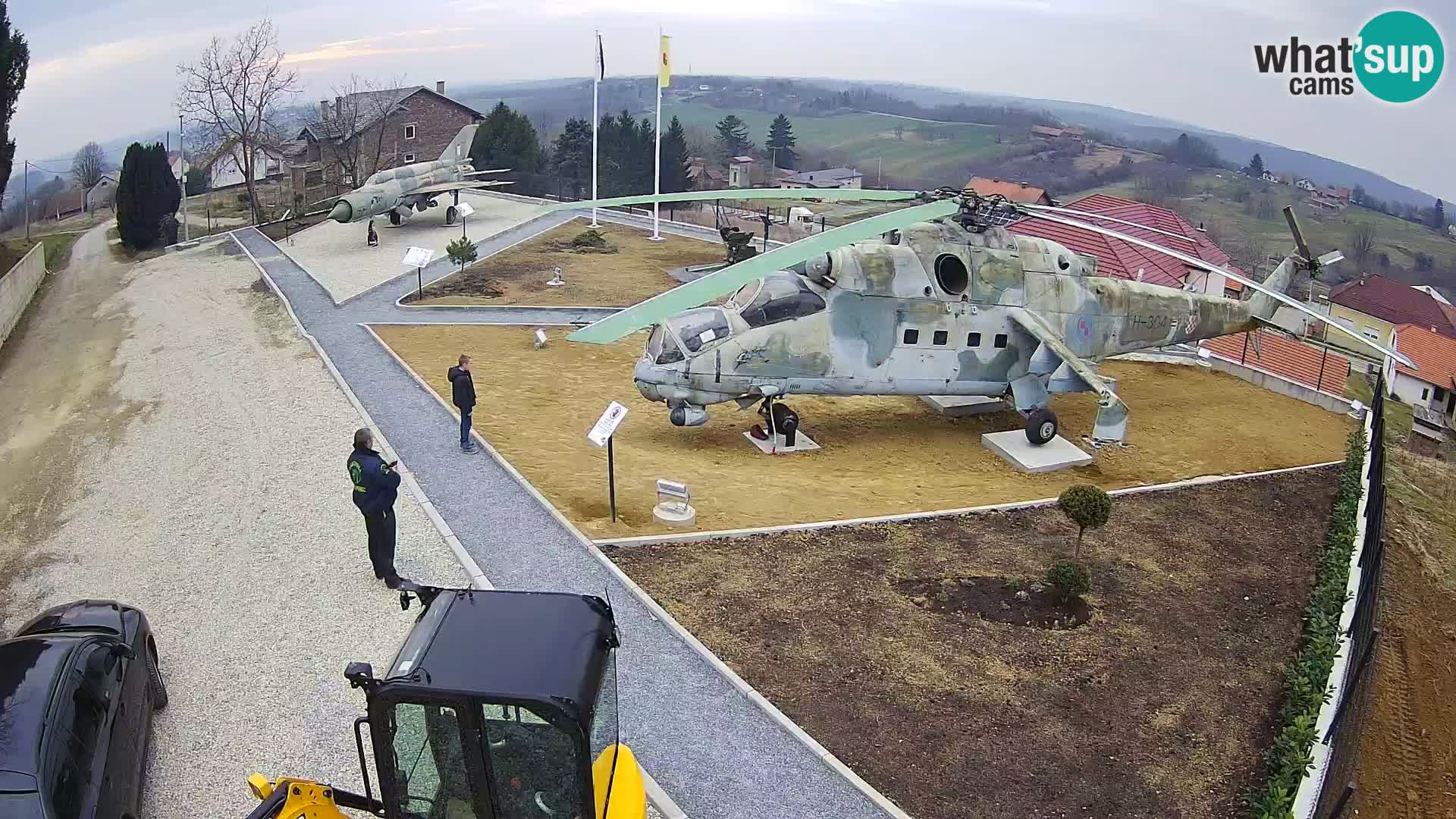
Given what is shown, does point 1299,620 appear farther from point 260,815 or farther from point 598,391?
point 598,391

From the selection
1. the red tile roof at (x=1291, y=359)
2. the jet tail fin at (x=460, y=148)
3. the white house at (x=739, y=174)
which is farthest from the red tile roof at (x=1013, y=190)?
the jet tail fin at (x=460, y=148)

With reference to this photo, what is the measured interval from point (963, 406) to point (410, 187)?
2589 cm

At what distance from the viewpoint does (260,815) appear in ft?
18.4

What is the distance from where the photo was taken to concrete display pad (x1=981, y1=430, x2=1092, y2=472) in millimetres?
16766

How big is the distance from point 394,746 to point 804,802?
3783 mm

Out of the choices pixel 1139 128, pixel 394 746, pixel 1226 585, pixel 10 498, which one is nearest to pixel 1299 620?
pixel 1226 585

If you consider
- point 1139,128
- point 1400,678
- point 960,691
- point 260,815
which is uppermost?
point 1139,128

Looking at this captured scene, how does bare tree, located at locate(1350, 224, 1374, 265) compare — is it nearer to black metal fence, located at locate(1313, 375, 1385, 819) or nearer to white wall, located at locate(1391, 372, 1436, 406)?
white wall, located at locate(1391, 372, 1436, 406)

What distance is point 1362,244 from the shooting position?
86.1 meters

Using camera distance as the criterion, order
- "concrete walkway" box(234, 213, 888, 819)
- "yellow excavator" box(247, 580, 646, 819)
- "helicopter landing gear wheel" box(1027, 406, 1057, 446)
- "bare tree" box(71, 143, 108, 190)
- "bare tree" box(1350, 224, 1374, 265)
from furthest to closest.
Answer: "bare tree" box(1350, 224, 1374, 265)
"bare tree" box(71, 143, 108, 190)
"helicopter landing gear wheel" box(1027, 406, 1057, 446)
"concrete walkway" box(234, 213, 888, 819)
"yellow excavator" box(247, 580, 646, 819)

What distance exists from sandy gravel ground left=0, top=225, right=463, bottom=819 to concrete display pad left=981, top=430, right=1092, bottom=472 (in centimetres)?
1017

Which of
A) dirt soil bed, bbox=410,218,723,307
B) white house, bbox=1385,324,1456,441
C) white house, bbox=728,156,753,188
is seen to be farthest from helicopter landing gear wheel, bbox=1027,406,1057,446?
white house, bbox=728,156,753,188

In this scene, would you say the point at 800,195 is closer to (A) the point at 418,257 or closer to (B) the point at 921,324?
(B) the point at 921,324

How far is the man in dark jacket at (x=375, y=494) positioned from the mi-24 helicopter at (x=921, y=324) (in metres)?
5.89
